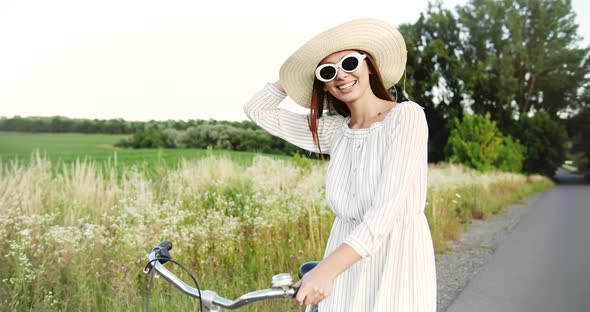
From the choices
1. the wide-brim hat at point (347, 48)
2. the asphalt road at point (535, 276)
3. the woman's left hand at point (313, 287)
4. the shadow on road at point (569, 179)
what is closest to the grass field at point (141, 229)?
the asphalt road at point (535, 276)

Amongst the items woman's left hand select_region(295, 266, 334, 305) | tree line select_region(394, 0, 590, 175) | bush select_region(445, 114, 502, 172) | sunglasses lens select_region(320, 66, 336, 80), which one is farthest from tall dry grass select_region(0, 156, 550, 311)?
tree line select_region(394, 0, 590, 175)

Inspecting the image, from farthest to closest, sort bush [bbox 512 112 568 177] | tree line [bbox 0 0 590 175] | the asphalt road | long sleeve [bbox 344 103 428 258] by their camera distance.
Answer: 1. bush [bbox 512 112 568 177]
2. tree line [bbox 0 0 590 175]
3. the asphalt road
4. long sleeve [bbox 344 103 428 258]

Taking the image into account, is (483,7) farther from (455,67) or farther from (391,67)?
(391,67)

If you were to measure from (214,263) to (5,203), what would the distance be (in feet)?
7.03

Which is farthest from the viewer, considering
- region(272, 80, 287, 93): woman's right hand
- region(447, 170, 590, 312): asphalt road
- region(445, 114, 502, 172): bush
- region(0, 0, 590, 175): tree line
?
region(0, 0, 590, 175): tree line

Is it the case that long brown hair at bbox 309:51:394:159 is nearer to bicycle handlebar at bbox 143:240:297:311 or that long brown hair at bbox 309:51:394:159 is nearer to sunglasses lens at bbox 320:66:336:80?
sunglasses lens at bbox 320:66:336:80

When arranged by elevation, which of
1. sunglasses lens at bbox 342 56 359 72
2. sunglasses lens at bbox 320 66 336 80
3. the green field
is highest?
sunglasses lens at bbox 342 56 359 72

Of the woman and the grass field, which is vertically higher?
the woman

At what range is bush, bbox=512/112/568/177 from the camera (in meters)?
43.3

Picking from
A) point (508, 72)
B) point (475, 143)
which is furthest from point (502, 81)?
point (475, 143)

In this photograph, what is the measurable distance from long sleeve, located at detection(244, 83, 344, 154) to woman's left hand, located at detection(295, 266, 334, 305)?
0.86m

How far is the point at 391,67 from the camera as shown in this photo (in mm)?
2441

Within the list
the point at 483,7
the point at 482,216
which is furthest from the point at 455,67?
the point at 482,216

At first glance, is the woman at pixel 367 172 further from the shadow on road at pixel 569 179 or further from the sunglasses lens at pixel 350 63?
the shadow on road at pixel 569 179
